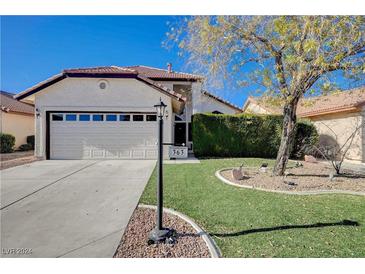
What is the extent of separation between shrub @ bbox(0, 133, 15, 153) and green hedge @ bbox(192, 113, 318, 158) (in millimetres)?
14080

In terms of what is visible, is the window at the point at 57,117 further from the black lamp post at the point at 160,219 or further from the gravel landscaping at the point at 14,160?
the black lamp post at the point at 160,219

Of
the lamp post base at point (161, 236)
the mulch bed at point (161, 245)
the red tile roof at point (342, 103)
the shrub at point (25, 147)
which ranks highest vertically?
the red tile roof at point (342, 103)

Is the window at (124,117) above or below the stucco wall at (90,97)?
below

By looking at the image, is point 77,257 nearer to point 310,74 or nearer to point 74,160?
point 310,74

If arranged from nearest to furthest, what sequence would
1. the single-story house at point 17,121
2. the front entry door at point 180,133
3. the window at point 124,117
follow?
1. the window at point 124,117
2. the single-story house at point 17,121
3. the front entry door at point 180,133

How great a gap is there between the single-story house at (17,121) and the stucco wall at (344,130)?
22.5 m

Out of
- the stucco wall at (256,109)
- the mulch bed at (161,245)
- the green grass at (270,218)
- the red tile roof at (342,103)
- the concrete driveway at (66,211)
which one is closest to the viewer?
the mulch bed at (161,245)

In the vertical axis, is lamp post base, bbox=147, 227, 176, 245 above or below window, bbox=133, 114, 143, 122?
below

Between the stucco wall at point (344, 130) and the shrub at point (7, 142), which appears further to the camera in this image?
the shrub at point (7, 142)

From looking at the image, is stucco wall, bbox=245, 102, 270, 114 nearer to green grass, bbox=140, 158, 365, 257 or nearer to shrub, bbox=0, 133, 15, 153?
green grass, bbox=140, 158, 365, 257

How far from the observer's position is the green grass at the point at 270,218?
3.12 meters

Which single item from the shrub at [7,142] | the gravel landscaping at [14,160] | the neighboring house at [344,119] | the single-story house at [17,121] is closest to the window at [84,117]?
the gravel landscaping at [14,160]

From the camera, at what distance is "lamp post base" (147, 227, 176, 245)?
3.26 m

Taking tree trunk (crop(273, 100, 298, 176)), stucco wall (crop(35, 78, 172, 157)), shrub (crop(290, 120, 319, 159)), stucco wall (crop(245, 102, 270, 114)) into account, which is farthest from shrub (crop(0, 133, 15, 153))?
shrub (crop(290, 120, 319, 159))
